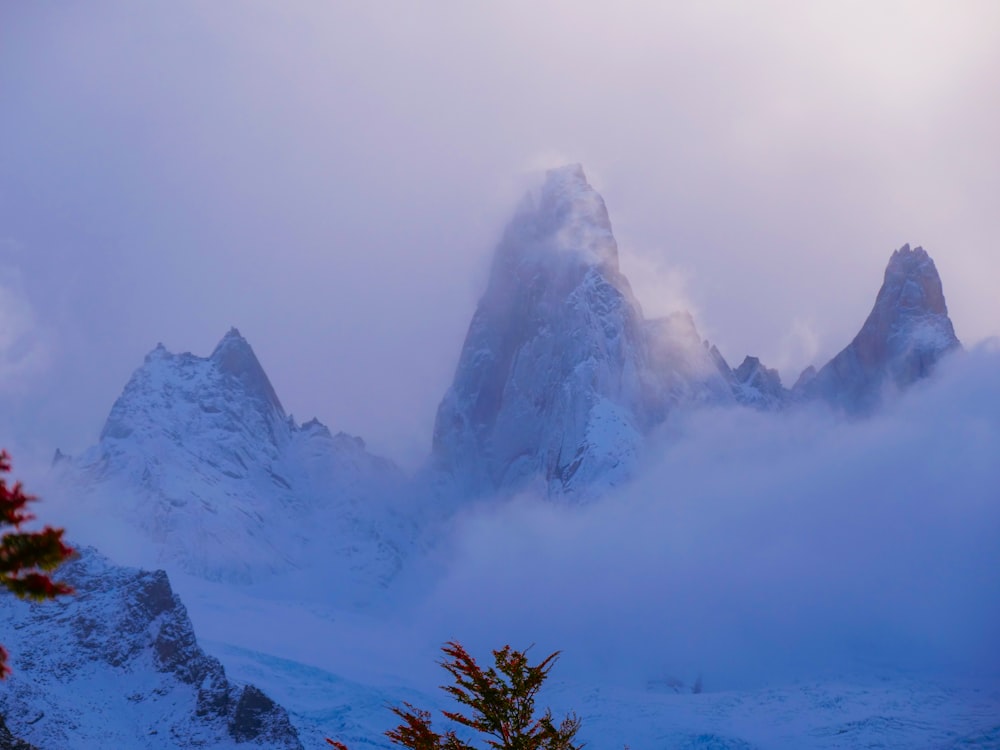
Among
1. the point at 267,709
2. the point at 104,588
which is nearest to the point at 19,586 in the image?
the point at 267,709

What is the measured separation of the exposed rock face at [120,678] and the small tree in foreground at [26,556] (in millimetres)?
135525

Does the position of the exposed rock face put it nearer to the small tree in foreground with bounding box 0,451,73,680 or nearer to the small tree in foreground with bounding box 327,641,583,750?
the small tree in foreground with bounding box 327,641,583,750

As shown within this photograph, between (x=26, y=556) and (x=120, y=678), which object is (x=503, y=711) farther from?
(x=120, y=678)

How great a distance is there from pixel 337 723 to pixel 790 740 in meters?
74.2

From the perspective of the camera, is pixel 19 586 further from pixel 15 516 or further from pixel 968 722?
pixel 968 722

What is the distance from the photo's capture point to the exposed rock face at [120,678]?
14512cm

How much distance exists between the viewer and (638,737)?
19988 cm

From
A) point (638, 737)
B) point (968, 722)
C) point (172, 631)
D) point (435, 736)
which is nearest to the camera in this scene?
point (435, 736)

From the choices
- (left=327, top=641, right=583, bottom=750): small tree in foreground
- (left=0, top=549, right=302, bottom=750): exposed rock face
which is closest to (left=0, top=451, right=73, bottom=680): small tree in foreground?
(left=327, top=641, right=583, bottom=750): small tree in foreground

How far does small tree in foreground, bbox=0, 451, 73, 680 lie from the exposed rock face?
445ft

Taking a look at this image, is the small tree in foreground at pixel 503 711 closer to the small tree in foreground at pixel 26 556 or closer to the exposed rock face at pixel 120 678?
the small tree in foreground at pixel 26 556

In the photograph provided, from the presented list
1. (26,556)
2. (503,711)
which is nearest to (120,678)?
(503,711)

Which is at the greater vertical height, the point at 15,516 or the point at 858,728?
the point at 858,728

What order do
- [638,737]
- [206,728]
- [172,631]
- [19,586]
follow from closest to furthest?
[19,586] < [206,728] < [172,631] < [638,737]
